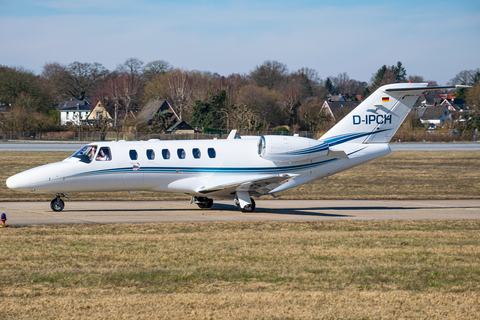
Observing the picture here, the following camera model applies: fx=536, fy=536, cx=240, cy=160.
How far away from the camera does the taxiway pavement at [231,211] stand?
1781 centimetres

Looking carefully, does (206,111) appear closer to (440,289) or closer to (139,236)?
(139,236)

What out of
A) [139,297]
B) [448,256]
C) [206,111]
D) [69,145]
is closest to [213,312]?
[139,297]

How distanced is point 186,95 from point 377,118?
83.3 meters

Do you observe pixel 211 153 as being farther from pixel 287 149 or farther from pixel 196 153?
pixel 287 149

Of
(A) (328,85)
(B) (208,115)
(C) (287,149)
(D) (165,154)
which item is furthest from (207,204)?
(A) (328,85)

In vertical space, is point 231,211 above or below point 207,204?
below

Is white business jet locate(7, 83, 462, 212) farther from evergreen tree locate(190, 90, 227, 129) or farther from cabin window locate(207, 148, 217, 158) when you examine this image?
evergreen tree locate(190, 90, 227, 129)

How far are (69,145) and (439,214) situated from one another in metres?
50.7

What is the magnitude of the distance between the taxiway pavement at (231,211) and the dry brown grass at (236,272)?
2.13 m

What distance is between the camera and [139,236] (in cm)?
1427

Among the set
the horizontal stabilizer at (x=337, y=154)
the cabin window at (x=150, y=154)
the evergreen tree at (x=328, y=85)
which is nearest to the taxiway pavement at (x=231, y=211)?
the cabin window at (x=150, y=154)

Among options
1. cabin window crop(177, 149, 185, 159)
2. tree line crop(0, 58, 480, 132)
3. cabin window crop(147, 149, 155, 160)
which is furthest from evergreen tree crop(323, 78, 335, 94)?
cabin window crop(147, 149, 155, 160)

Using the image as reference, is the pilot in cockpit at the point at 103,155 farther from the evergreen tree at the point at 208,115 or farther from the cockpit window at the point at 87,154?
the evergreen tree at the point at 208,115

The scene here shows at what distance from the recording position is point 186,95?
103 metres
